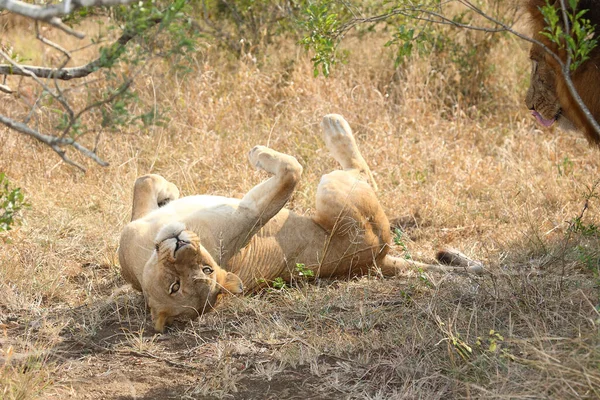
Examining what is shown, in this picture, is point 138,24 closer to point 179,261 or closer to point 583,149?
point 179,261

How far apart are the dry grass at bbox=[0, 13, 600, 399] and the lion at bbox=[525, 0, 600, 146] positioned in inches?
21.5

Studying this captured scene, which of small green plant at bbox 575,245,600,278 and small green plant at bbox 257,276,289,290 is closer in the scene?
small green plant at bbox 575,245,600,278

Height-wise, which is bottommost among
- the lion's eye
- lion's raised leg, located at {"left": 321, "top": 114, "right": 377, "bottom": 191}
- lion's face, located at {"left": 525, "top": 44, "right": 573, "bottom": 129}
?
the lion's eye

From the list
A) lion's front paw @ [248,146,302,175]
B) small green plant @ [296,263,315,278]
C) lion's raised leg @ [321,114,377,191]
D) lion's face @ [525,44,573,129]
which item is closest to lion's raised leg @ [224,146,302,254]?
lion's front paw @ [248,146,302,175]

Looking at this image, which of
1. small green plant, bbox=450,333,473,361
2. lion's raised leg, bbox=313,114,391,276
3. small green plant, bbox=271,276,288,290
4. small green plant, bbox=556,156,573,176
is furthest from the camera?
small green plant, bbox=556,156,573,176

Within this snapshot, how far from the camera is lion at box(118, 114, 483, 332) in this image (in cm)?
431

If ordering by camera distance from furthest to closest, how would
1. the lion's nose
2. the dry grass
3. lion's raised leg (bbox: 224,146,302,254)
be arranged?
1. lion's raised leg (bbox: 224,146,302,254)
2. the lion's nose
3. the dry grass

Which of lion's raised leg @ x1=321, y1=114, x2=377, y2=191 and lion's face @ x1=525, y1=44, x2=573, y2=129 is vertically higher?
lion's face @ x1=525, y1=44, x2=573, y2=129

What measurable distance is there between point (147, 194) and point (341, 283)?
4.24ft

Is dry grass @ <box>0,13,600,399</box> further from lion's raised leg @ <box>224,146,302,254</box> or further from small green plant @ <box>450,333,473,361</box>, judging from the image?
lion's raised leg @ <box>224,146,302,254</box>

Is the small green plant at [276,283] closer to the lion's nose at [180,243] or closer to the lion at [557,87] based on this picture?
the lion's nose at [180,243]

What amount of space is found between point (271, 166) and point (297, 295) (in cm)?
81

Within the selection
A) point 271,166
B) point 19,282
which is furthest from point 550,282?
point 19,282

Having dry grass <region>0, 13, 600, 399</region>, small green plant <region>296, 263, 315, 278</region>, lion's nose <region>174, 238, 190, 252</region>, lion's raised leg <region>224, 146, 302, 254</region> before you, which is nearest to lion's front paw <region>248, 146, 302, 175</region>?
lion's raised leg <region>224, 146, 302, 254</region>
